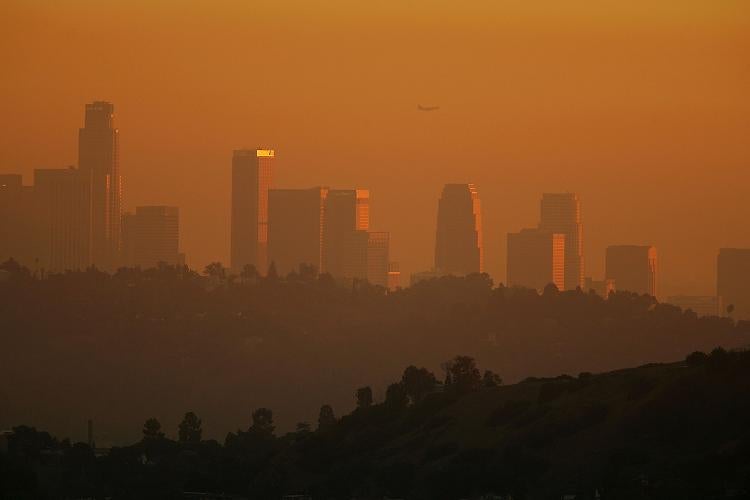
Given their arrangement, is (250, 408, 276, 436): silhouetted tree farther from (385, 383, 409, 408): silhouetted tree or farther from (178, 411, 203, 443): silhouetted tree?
(385, 383, 409, 408): silhouetted tree

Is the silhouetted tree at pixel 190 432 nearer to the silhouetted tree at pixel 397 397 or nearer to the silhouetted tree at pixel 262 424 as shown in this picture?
the silhouetted tree at pixel 262 424

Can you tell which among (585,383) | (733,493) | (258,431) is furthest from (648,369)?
(258,431)

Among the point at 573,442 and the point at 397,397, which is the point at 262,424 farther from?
the point at 573,442

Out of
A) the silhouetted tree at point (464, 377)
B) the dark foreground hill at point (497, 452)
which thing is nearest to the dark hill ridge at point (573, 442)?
the dark foreground hill at point (497, 452)

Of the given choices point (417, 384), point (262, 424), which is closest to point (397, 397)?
point (417, 384)

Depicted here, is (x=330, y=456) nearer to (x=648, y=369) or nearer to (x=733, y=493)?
(x=648, y=369)
